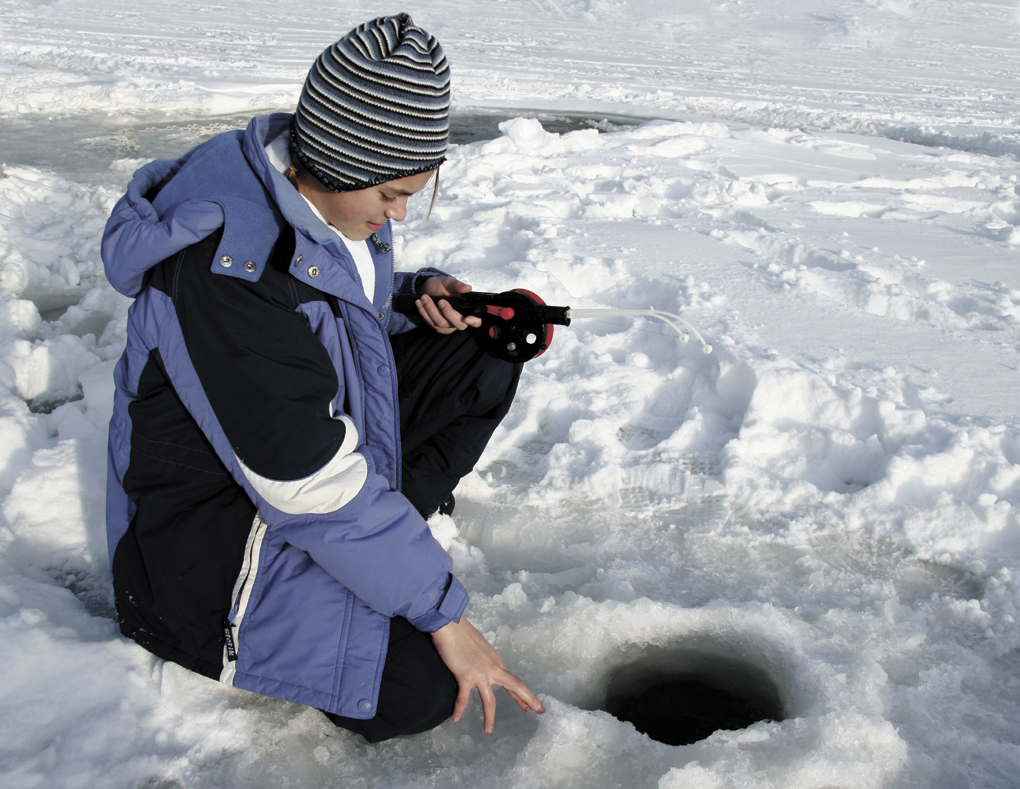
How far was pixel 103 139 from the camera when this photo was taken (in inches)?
211

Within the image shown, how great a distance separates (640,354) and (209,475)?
5.80 feet

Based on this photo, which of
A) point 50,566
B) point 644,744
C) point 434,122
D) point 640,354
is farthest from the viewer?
point 640,354

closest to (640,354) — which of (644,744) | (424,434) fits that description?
(424,434)

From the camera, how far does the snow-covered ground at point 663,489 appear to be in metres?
1.41

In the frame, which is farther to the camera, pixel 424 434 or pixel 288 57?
pixel 288 57

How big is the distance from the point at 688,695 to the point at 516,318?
957mm

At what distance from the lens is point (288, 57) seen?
1008cm

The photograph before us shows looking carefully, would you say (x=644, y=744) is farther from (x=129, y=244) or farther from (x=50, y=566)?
(x=50, y=566)

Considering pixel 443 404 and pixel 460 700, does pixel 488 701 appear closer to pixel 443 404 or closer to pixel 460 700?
pixel 460 700

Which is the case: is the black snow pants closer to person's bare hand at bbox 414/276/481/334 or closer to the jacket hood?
person's bare hand at bbox 414/276/481/334

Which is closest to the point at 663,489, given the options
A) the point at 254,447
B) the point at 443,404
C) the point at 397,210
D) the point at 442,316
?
the point at 443,404

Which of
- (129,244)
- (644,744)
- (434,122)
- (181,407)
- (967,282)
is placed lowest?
(644,744)

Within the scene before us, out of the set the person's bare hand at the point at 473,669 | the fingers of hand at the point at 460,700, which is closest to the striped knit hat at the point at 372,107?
the person's bare hand at the point at 473,669

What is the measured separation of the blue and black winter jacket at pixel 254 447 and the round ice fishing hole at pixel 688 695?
57 cm
